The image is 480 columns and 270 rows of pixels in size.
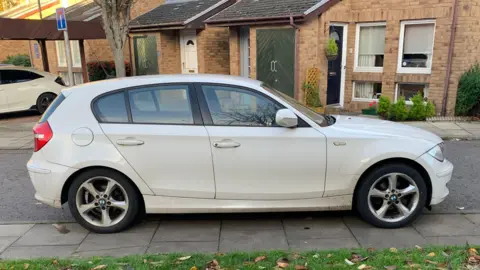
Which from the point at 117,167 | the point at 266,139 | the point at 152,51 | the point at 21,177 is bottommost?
the point at 21,177

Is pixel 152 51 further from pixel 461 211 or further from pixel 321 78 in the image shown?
pixel 461 211

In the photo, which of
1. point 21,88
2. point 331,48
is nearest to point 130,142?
point 331,48

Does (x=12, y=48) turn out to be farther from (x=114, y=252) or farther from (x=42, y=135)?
(x=114, y=252)

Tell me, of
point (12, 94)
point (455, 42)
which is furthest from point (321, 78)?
point (12, 94)

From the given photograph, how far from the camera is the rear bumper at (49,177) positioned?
4051mm

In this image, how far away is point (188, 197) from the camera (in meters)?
4.09

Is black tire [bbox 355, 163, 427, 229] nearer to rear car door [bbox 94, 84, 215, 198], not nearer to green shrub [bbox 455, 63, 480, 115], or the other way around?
rear car door [bbox 94, 84, 215, 198]

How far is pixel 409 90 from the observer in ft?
36.2

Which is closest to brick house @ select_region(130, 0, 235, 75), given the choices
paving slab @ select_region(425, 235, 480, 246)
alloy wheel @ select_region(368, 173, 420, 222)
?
alloy wheel @ select_region(368, 173, 420, 222)

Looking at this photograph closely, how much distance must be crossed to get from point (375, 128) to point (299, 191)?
3.49 ft

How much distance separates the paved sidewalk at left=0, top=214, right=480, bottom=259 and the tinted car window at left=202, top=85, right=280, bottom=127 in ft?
3.74

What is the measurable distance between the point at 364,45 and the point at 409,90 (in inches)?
71.7

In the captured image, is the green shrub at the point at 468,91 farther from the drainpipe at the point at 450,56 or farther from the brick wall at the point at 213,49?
the brick wall at the point at 213,49

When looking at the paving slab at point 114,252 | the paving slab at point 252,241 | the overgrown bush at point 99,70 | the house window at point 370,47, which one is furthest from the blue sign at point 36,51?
the paving slab at point 252,241
